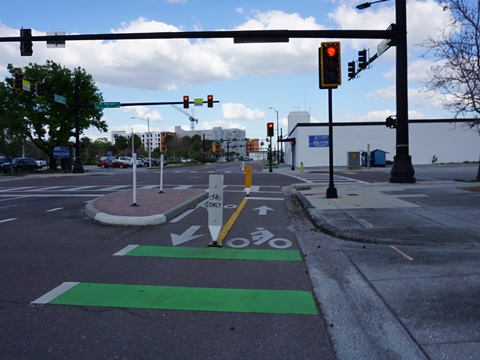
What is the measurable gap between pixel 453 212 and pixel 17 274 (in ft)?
31.0

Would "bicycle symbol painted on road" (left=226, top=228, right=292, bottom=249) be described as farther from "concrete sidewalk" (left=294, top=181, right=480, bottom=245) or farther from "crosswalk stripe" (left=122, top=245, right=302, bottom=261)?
"concrete sidewalk" (left=294, top=181, right=480, bottom=245)

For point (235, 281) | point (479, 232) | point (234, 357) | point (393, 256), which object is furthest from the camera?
point (479, 232)

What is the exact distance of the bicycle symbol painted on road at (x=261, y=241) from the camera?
7.70 metres

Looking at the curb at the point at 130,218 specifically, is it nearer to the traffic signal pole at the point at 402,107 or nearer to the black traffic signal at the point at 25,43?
the black traffic signal at the point at 25,43

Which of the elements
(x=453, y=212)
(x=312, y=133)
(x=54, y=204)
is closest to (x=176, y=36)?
(x=54, y=204)

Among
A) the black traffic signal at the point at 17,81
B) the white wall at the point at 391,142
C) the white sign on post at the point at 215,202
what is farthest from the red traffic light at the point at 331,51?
the white wall at the point at 391,142

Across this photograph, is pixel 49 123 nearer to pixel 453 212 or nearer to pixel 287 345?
pixel 453 212

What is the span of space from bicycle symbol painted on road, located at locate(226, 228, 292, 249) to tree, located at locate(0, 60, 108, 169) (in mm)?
36263

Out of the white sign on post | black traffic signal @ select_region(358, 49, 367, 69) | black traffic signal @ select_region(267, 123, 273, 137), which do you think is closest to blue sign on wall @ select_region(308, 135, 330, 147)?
black traffic signal @ select_region(267, 123, 273, 137)

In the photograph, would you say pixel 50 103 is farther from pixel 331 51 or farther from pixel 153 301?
pixel 153 301

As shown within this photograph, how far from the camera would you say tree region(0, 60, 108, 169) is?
136ft

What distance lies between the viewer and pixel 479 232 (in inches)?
300

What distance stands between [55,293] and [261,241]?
13.4ft

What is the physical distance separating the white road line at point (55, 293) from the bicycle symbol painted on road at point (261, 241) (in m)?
3.09
